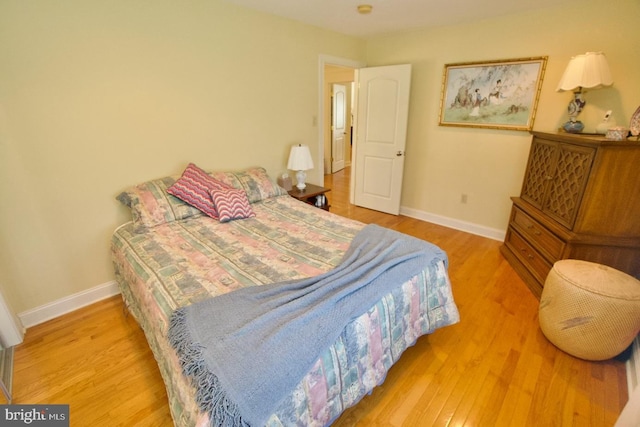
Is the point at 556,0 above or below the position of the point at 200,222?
above

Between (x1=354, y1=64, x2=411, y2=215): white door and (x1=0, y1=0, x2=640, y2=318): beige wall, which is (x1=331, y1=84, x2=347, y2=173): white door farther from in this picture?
(x1=0, y1=0, x2=640, y2=318): beige wall

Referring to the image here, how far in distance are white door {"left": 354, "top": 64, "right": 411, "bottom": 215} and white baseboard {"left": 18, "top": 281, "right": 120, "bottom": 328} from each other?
3.15 meters

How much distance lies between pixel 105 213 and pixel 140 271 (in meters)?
0.97

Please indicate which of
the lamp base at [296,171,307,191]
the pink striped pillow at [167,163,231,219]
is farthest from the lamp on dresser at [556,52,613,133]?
the pink striped pillow at [167,163,231,219]

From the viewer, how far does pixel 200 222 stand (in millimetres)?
2143

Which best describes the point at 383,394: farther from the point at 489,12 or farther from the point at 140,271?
the point at 489,12

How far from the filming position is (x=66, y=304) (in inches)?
82.8

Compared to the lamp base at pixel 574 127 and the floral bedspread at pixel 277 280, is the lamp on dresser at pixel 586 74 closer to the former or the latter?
the lamp base at pixel 574 127

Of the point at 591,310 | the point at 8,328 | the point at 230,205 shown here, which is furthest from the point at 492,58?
the point at 8,328

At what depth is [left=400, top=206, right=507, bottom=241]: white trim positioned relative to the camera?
10.7 ft

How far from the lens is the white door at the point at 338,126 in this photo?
617cm

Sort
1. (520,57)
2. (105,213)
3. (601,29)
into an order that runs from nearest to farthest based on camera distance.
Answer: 1. (105,213)
2. (601,29)
3. (520,57)

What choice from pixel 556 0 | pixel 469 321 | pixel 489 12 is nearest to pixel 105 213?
pixel 469 321

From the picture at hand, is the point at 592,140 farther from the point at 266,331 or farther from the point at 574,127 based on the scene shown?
the point at 266,331
